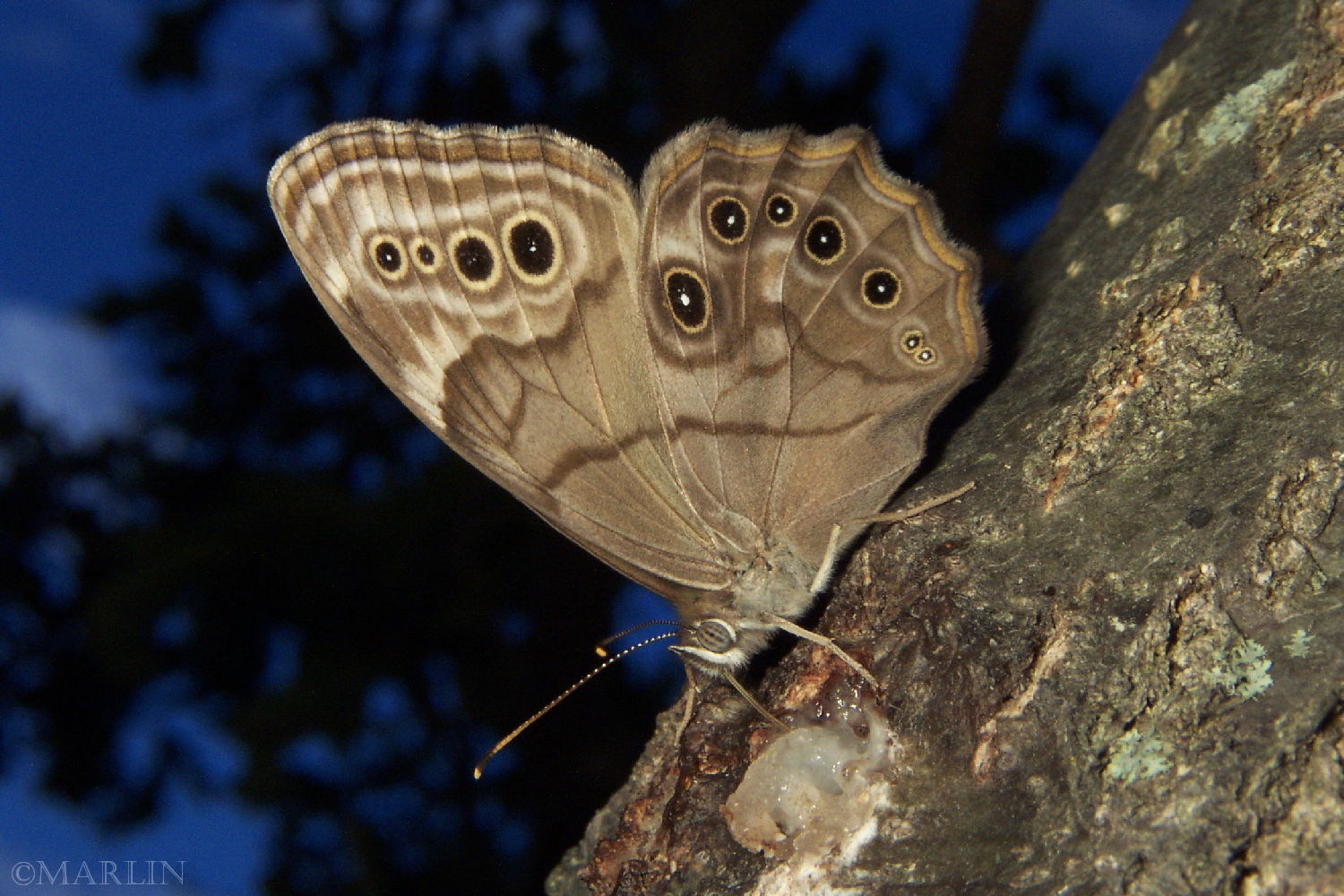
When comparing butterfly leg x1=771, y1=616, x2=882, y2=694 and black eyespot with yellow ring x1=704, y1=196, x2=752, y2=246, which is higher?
black eyespot with yellow ring x1=704, y1=196, x2=752, y2=246

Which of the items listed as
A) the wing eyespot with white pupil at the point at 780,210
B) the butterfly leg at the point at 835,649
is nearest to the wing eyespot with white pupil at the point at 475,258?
the wing eyespot with white pupil at the point at 780,210

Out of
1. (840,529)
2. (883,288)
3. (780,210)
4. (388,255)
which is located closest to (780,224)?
(780,210)

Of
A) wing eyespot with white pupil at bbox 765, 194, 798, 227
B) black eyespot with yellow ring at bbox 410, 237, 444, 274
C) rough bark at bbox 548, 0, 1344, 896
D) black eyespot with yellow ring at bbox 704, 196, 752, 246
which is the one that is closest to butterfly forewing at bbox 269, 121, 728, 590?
black eyespot with yellow ring at bbox 410, 237, 444, 274

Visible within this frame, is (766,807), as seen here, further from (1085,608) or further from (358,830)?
(358,830)

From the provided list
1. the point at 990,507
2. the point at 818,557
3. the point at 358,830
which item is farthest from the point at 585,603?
the point at 990,507

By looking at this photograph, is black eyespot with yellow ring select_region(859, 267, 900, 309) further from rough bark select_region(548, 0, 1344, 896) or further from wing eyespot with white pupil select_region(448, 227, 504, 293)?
wing eyespot with white pupil select_region(448, 227, 504, 293)
